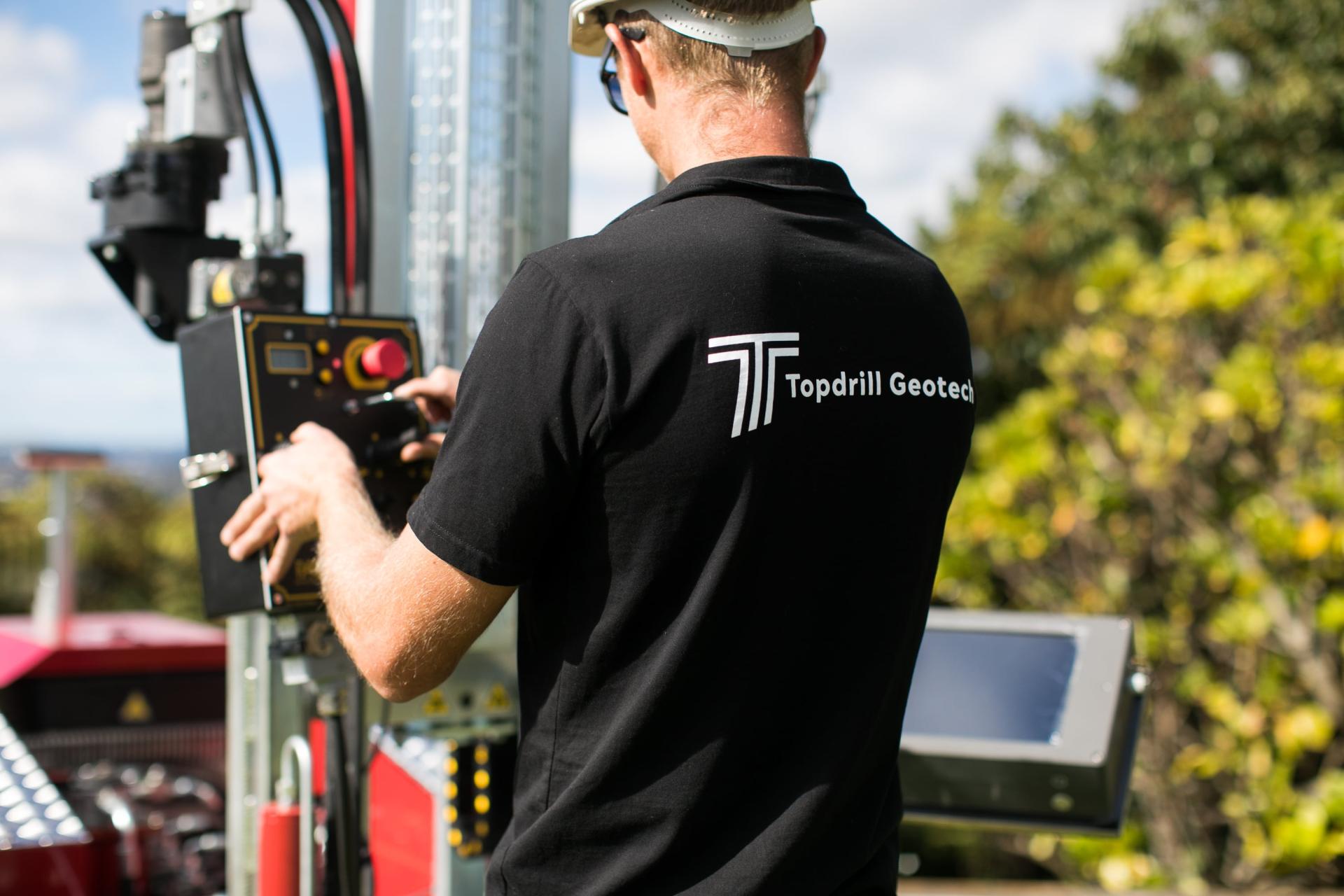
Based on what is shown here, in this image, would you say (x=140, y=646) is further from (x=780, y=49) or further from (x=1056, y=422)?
(x=1056, y=422)

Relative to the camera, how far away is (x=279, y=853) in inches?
68.2

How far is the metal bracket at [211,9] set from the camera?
5.59 ft

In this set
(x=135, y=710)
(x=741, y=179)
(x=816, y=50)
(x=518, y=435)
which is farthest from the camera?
(x=135, y=710)

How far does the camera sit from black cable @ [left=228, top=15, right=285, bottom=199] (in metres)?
1.73

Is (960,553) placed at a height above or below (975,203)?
below

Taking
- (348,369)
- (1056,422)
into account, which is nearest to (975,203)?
(1056,422)

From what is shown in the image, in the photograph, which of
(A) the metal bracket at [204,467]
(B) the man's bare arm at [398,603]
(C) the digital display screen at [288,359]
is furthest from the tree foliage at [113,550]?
(B) the man's bare arm at [398,603]

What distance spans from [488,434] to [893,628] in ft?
1.43

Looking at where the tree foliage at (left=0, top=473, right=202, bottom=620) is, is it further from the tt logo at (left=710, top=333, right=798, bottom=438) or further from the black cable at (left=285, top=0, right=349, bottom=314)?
the tt logo at (left=710, top=333, right=798, bottom=438)

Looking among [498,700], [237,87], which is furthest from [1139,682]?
[237,87]

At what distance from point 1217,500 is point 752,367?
3.79m

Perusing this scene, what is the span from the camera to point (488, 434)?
1081mm

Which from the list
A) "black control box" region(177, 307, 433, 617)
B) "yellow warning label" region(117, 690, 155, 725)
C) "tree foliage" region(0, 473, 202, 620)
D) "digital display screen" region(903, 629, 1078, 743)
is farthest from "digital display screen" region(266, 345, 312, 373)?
"tree foliage" region(0, 473, 202, 620)

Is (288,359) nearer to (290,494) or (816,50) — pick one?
(290,494)
